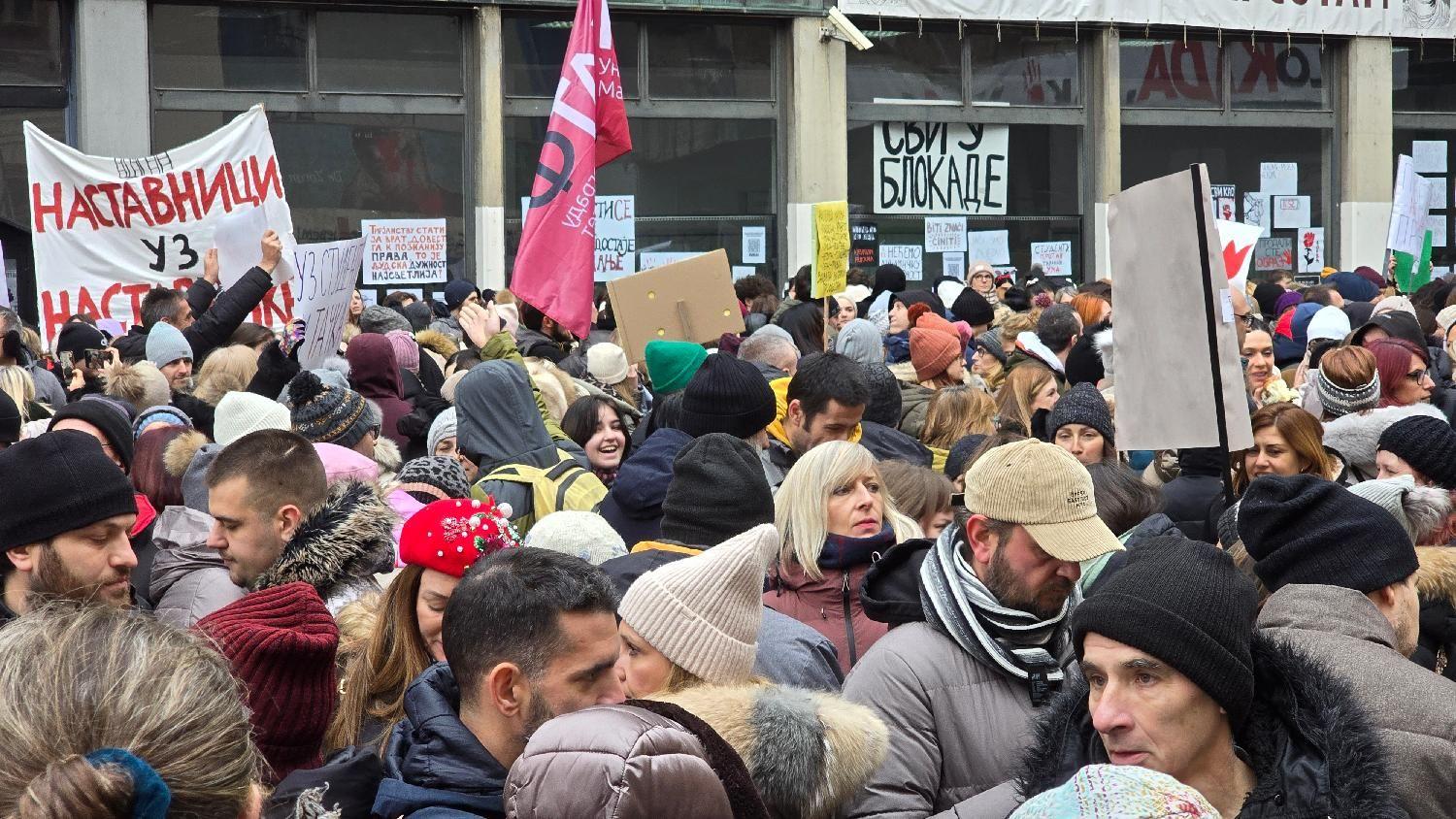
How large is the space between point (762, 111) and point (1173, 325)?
1518cm

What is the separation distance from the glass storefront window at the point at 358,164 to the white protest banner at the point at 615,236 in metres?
1.63

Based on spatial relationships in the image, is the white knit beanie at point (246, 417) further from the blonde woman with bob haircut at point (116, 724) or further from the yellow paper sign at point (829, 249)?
the yellow paper sign at point (829, 249)

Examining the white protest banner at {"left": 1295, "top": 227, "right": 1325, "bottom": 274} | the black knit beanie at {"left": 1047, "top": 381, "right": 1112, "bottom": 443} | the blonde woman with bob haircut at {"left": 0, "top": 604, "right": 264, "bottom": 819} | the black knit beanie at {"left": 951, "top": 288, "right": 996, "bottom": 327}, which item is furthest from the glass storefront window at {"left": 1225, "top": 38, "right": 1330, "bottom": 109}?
the blonde woman with bob haircut at {"left": 0, "top": 604, "right": 264, "bottom": 819}

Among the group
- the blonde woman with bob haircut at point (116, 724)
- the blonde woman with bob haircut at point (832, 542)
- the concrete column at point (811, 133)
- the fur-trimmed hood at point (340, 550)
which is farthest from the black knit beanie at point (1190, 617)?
the concrete column at point (811, 133)

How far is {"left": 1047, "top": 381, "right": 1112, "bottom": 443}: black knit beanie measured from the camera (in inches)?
263

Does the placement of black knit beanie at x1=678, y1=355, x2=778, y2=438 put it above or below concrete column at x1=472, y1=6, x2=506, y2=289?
below

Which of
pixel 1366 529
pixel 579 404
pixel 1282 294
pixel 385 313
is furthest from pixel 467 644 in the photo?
pixel 1282 294

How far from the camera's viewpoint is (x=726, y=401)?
248 inches

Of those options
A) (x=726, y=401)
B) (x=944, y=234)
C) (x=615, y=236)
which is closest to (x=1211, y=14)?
(x=944, y=234)

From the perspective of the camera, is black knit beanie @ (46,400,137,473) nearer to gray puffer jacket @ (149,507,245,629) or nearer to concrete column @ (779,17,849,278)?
gray puffer jacket @ (149,507,245,629)

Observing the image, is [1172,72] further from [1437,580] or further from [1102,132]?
[1437,580]

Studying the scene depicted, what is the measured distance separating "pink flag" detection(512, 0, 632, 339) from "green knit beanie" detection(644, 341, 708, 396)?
6.25ft

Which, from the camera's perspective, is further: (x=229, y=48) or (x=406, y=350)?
(x=229, y=48)

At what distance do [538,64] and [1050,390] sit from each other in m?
12.6
